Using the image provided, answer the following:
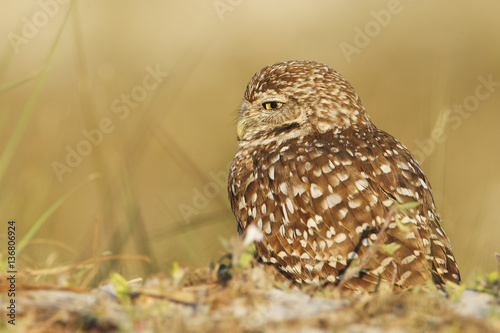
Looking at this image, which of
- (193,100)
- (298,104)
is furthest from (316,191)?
(193,100)

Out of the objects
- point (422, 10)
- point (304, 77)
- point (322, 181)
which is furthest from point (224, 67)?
point (322, 181)

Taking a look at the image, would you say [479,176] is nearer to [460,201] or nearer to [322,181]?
[460,201]

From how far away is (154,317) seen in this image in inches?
99.6

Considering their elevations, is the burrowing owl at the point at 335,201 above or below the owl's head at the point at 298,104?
below

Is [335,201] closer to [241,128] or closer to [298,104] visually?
[298,104]

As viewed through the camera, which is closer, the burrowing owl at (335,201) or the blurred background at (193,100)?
the burrowing owl at (335,201)

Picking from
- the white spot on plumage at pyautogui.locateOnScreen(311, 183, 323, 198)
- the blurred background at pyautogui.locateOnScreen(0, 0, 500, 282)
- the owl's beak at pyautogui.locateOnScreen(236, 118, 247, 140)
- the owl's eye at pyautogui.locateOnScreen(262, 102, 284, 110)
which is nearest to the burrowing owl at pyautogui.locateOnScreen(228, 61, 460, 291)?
the white spot on plumage at pyautogui.locateOnScreen(311, 183, 323, 198)

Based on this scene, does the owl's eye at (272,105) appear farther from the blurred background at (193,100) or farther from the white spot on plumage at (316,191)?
the white spot on plumage at (316,191)

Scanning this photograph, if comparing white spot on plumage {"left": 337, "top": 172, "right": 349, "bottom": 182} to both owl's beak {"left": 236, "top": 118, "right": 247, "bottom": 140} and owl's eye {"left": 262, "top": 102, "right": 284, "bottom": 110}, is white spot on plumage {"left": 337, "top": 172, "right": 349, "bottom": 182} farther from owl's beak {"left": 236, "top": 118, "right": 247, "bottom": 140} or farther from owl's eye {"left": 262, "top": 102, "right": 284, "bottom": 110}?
owl's beak {"left": 236, "top": 118, "right": 247, "bottom": 140}

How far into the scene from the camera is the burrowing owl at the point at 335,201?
12.4ft

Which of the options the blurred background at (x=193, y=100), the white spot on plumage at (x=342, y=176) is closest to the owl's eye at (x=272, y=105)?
the blurred background at (x=193, y=100)

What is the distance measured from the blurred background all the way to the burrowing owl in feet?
2.30

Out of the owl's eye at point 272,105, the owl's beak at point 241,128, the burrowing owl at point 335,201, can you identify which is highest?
the owl's eye at point 272,105

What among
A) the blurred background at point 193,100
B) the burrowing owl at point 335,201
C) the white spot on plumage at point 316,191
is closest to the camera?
the burrowing owl at point 335,201
